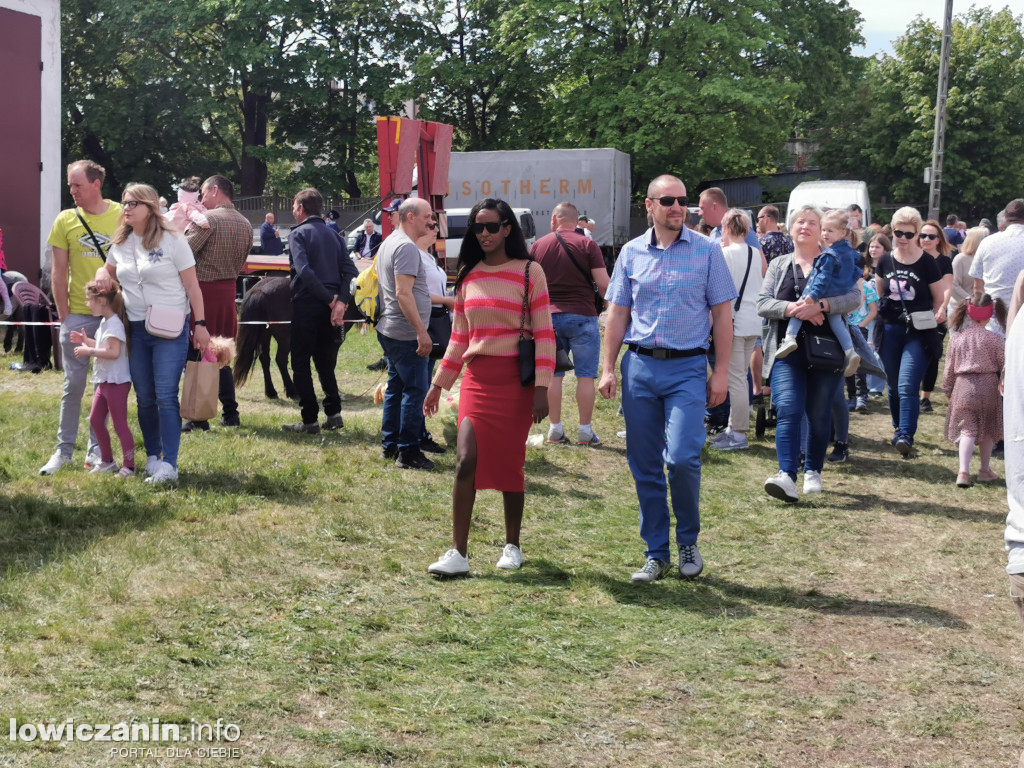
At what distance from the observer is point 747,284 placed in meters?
9.90

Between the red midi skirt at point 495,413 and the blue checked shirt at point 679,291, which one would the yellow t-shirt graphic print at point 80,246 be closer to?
the red midi skirt at point 495,413

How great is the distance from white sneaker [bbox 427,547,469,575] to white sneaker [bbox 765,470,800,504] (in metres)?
2.70

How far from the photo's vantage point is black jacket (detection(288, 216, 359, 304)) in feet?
32.1

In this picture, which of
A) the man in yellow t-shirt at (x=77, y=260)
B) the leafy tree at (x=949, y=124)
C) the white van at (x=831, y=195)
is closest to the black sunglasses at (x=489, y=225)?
the man in yellow t-shirt at (x=77, y=260)

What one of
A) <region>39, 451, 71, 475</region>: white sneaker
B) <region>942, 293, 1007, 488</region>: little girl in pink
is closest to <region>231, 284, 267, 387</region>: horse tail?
<region>39, 451, 71, 475</region>: white sneaker

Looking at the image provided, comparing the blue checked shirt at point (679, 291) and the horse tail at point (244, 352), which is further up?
the blue checked shirt at point (679, 291)

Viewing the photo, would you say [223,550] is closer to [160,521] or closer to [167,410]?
[160,521]

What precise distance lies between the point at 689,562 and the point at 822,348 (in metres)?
2.46

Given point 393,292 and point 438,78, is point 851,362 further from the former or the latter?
point 438,78

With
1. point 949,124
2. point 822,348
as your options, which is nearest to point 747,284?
point 822,348

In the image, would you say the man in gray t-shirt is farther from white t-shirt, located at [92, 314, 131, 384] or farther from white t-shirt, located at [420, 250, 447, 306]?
white t-shirt, located at [92, 314, 131, 384]

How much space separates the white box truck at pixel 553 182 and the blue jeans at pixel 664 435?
2418 cm

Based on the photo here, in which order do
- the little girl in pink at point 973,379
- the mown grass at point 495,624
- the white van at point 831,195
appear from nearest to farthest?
the mown grass at point 495,624 → the little girl in pink at point 973,379 → the white van at point 831,195

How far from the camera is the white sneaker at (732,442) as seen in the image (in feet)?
33.3
